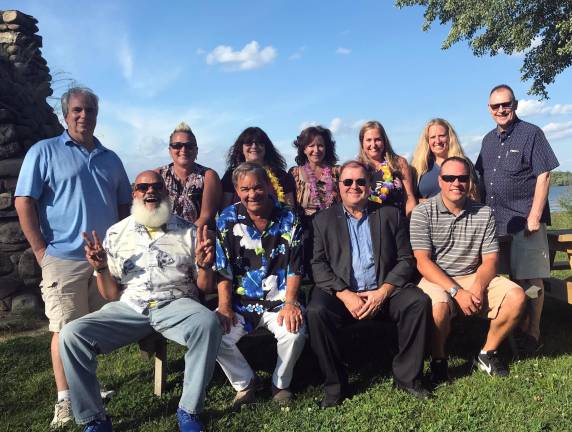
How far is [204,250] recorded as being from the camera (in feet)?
11.7

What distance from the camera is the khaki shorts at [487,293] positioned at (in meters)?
3.87

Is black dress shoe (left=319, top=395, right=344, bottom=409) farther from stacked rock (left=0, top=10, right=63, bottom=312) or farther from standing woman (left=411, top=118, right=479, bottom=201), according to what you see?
stacked rock (left=0, top=10, right=63, bottom=312)

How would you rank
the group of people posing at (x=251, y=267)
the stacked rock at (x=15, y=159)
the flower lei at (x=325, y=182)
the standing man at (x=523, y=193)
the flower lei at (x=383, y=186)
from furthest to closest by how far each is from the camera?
the stacked rock at (x=15, y=159) → the flower lei at (x=325, y=182) → the flower lei at (x=383, y=186) → the standing man at (x=523, y=193) → the group of people posing at (x=251, y=267)

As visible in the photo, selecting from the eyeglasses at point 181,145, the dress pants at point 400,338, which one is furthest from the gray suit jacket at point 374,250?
the eyeglasses at point 181,145

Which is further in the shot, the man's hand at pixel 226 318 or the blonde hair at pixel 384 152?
the blonde hair at pixel 384 152

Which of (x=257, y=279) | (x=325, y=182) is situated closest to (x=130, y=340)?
(x=257, y=279)

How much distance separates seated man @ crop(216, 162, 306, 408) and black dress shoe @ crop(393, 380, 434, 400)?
0.85 metres

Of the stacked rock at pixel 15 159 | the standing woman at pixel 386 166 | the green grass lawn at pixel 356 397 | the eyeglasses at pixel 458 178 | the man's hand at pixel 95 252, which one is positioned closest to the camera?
the green grass lawn at pixel 356 397

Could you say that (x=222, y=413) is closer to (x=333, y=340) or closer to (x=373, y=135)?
(x=333, y=340)

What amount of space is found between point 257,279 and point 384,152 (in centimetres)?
197

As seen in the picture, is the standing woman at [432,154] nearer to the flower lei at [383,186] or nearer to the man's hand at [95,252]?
the flower lei at [383,186]

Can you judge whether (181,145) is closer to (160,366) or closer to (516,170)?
(160,366)

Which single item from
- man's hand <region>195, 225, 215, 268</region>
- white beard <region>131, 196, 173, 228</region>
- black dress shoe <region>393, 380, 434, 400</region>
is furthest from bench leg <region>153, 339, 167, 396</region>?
black dress shoe <region>393, 380, 434, 400</region>

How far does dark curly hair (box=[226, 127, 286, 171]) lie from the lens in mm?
5219
